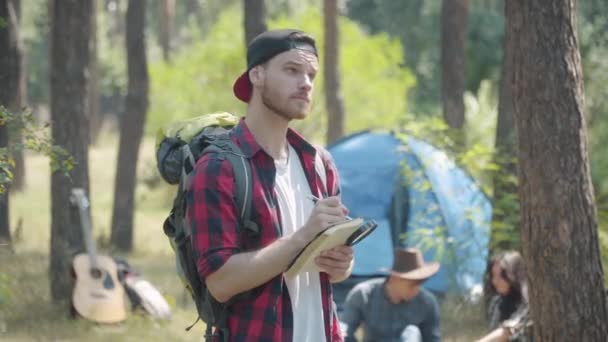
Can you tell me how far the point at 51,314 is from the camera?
9.82m

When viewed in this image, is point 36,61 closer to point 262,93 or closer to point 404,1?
point 404,1

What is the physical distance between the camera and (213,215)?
10.6 ft

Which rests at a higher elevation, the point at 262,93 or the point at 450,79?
the point at 262,93

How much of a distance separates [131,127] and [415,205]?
5.05 meters

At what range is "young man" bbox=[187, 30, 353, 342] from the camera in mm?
3188

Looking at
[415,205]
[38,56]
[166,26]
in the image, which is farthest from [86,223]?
[38,56]

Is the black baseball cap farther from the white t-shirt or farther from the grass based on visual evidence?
the grass

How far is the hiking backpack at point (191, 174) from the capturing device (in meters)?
3.29

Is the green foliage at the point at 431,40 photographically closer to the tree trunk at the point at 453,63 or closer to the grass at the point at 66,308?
the grass at the point at 66,308

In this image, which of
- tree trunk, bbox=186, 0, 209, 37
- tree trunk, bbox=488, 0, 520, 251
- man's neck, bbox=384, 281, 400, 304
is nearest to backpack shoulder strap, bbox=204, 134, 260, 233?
man's neck, bbox=384, 281, 400, 304

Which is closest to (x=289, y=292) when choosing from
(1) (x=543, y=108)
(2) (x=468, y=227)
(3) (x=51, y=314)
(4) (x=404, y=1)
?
(1) (x=543, y=108)

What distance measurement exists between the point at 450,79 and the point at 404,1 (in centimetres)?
2146

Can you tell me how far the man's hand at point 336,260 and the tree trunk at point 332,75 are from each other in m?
15.2

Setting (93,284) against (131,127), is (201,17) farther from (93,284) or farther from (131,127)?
(93,284)
